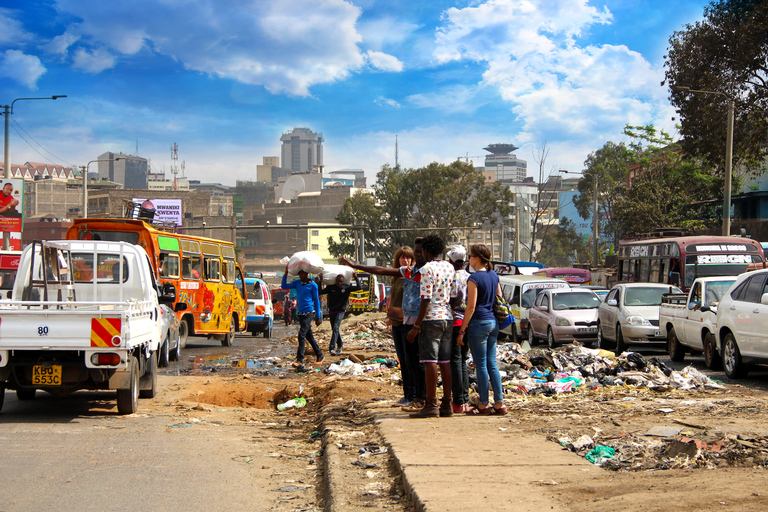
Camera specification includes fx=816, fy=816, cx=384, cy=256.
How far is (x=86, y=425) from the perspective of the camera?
8734 mm

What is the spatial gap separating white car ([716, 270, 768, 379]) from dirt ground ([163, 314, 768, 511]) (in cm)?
65

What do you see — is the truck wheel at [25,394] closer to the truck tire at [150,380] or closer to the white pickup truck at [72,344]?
the white pickup truck at [72,344]

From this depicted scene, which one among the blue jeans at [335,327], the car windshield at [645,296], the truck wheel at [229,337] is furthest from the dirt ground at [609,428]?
the truck wheel at [229,337]

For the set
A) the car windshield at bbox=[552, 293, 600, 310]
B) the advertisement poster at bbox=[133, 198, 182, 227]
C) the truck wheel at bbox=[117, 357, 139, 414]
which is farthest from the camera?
the advertisement poster at bbox=[133, 198, 182, 227]

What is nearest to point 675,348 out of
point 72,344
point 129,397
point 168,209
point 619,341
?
point 619,341

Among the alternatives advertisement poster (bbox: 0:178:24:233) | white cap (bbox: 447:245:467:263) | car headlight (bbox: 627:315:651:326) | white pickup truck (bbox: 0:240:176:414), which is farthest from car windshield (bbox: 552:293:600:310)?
advertisement poster (bbox: 0:178:24:233)

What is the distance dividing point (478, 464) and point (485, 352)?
2.59m

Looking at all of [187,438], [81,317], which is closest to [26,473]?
[187,438]

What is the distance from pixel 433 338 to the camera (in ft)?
27.7

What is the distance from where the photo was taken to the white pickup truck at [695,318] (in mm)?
14461

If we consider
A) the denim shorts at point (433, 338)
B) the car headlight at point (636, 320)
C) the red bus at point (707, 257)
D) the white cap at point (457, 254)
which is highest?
the red bus at point (707, 257)

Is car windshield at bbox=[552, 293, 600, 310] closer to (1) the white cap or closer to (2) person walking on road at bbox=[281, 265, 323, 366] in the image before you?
(2) person walking on road at bbox=[281, 265, 323, 366]

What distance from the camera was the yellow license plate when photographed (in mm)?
8852

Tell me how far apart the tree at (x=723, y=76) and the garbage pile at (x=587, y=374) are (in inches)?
983
